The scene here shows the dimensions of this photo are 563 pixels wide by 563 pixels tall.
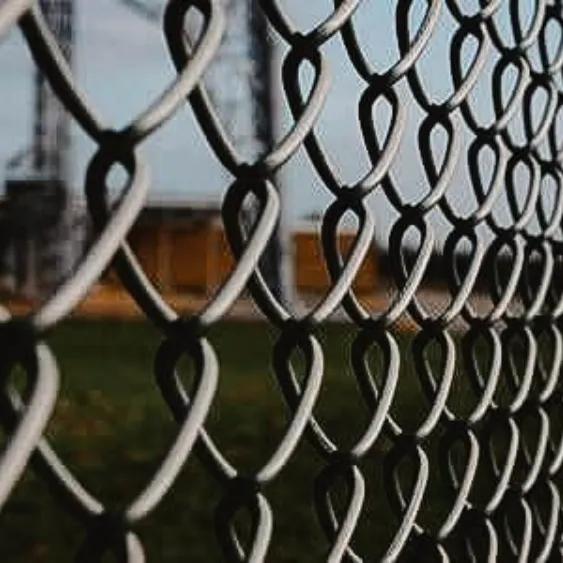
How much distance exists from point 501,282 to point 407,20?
0.52 metres

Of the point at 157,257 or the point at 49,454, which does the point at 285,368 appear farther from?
the point at 157,257

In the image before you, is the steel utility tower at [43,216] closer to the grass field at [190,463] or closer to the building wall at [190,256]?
the building wall at [190,256]

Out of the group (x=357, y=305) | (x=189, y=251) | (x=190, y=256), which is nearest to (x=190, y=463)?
(x=357, y=305)

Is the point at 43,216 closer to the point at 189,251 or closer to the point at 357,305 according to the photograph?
the point at 189,251

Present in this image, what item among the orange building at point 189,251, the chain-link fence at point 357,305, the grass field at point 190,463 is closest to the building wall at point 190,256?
the orange building at point 189,251

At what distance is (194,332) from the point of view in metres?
0.98

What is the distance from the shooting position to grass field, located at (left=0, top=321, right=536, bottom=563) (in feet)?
16.6

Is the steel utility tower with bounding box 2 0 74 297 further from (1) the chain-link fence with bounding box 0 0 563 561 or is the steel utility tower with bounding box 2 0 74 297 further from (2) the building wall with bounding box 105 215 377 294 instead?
(1) the chain-link fence with bounding box 0 0 563 561

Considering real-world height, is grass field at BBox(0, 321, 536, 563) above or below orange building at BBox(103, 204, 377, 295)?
above

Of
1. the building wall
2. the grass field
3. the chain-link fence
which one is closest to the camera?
the chain-link fence

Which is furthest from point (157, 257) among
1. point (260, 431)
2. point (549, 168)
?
point (549, 168)

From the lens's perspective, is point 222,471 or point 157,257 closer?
point 222,471

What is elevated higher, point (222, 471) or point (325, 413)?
point (222, 471)

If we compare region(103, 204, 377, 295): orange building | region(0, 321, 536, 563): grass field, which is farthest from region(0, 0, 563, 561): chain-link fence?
region(103, 204, 377, 295): orange building
